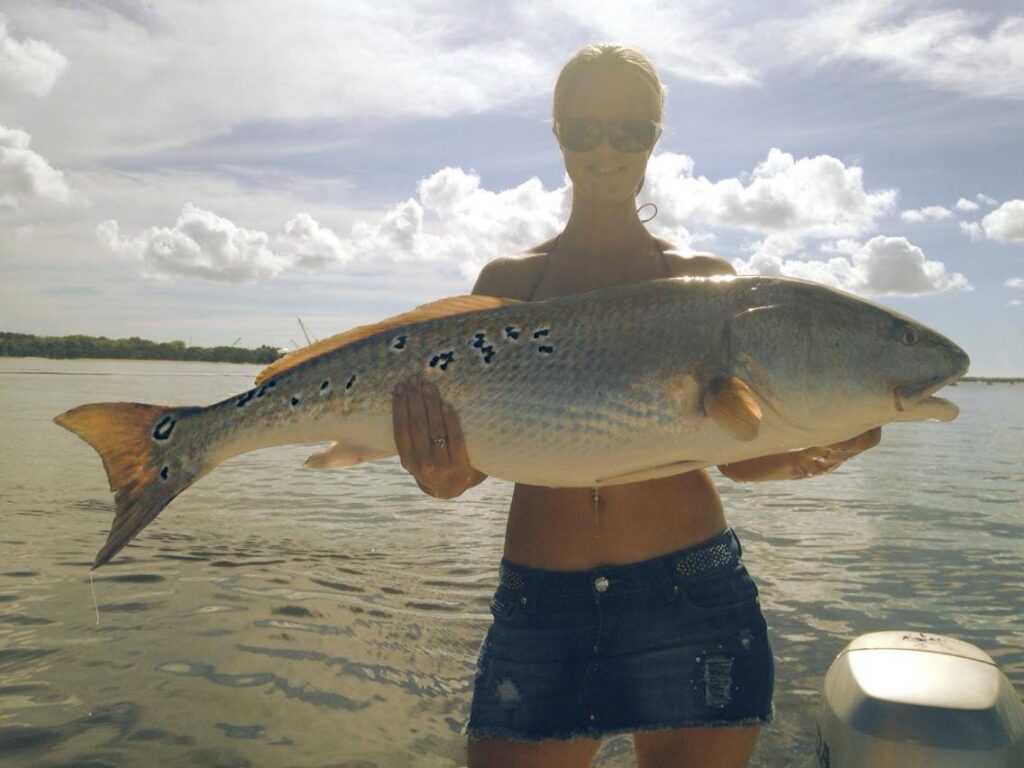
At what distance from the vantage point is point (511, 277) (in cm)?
380

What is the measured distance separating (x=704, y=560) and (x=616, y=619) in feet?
1.32

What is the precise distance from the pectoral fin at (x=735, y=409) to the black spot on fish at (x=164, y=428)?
2.37 meters

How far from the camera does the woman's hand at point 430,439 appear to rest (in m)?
3.30

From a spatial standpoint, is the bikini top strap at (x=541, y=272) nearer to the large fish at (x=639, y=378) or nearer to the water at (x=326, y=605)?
the large fish at (x=639, y=378)

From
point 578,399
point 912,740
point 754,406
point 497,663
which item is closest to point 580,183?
point 578,399

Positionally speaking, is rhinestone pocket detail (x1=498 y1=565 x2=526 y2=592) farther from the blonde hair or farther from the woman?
the blonde hair

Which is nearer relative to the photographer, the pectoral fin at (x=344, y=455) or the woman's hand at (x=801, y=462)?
the woman's hand at (x=801, y=462)

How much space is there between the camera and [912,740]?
10.1 feet

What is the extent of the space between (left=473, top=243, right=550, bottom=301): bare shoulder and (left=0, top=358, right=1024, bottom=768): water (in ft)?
10.3

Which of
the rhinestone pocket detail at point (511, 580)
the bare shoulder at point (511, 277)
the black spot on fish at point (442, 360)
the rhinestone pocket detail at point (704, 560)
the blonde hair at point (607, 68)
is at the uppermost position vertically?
the blonde hair at point (607, 68)

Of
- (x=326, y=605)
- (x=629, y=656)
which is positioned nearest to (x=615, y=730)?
(x=629, y=656)

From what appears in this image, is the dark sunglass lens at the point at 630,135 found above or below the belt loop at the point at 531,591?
above

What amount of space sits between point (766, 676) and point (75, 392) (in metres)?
37.2

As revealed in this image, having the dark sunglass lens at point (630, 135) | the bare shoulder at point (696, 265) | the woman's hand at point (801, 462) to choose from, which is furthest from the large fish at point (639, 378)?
the dark sunglass lens at point (630, 135)
